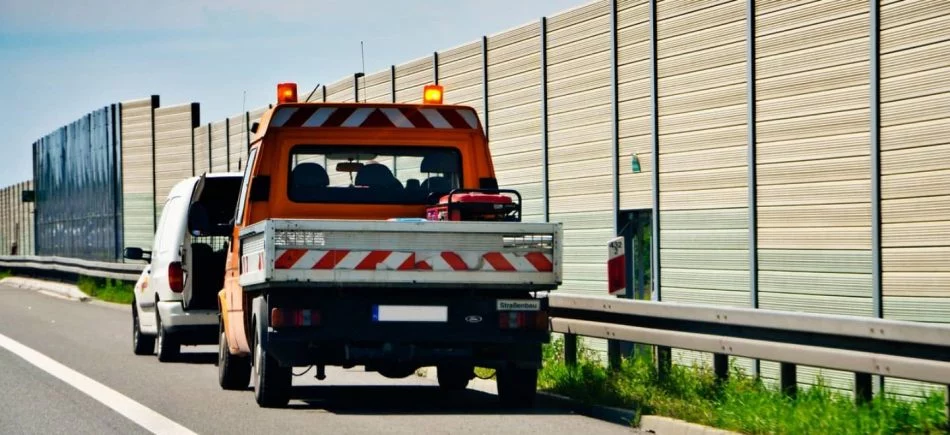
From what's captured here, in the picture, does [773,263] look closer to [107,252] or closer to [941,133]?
[941,133]

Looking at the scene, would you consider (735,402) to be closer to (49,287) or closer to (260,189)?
(260,189)

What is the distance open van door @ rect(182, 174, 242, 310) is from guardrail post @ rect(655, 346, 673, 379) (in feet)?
18.3

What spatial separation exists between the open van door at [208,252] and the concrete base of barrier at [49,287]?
688 inches

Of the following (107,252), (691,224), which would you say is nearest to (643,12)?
(691,224)

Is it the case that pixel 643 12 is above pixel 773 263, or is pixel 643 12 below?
above

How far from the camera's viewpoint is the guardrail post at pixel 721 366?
38.7ft

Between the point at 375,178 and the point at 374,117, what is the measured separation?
490 mm

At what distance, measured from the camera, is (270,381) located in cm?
1235

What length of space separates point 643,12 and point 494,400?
5.18 m

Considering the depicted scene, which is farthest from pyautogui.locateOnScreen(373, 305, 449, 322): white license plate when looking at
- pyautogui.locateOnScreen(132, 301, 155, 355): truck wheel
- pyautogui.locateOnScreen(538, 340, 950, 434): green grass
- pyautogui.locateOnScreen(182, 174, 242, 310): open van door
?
pyautogui.locateOnScreen(132, 301, 155, 355): truck wheel

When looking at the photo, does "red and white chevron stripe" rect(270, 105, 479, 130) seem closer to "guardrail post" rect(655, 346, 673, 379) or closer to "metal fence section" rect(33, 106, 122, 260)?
"guardrail post" rect(655, 346, 673, 379)

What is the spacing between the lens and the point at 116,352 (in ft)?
62.4

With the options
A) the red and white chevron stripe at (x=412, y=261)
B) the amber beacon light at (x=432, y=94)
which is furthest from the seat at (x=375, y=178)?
the red and white chevron stripe at (x=412, y=261)

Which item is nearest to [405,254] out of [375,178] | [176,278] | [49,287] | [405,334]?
[405,334]
